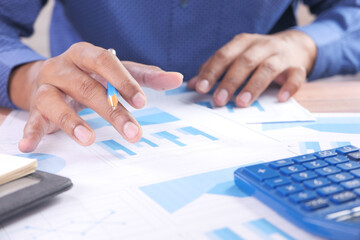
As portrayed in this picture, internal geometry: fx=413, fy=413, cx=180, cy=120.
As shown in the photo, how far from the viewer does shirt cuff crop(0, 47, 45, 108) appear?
70 cm

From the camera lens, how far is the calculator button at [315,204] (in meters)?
0.31

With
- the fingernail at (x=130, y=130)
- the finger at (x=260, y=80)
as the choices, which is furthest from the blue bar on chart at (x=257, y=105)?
the fingernail at (x=130, y=130)

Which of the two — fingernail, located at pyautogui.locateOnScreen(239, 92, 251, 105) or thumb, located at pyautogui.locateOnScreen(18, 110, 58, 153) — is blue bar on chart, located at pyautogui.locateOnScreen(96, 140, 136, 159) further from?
fingernail, located at pyautogui.locateOnScreen(239, 92, 251, 105)

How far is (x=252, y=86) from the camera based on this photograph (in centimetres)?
70

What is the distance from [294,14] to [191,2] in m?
0.31

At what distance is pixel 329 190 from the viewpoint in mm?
333

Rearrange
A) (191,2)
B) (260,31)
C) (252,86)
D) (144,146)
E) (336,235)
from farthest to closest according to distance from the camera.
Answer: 1. (260,31)
2. (191,2)
3. (252,86)
4. (144,146)
5. (336,235)

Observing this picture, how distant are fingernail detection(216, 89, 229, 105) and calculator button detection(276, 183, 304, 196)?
13.2 inches

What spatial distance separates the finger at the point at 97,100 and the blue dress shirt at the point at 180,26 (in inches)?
11.7

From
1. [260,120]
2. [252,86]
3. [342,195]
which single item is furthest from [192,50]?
[342,195]

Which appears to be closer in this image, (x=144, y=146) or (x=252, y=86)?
(x=144, y=146)

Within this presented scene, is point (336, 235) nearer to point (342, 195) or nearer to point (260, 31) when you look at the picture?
point (342, 195)

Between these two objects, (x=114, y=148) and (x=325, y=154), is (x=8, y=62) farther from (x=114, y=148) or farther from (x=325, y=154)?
(x=325, y=154)

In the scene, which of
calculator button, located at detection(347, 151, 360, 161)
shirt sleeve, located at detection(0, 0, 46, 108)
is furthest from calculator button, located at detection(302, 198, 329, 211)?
shirt sleeve, located at detection(0, 0, 46, 108)
